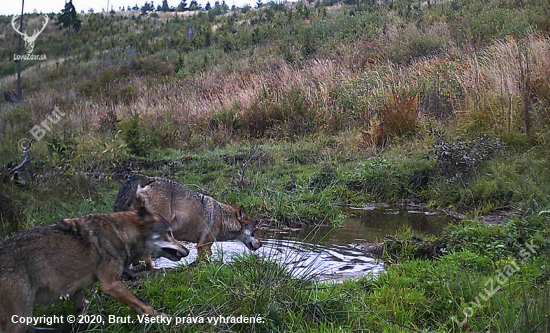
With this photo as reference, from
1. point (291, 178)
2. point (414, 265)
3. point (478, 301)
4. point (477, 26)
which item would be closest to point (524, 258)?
point (414, 265)

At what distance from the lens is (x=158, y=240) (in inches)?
171

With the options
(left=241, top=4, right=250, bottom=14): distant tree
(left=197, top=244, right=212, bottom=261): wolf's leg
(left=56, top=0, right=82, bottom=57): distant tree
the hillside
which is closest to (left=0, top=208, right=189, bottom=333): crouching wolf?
the hillside

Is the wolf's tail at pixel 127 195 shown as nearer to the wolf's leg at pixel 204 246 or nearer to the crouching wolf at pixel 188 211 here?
the crouching wolf at pixel 188 211

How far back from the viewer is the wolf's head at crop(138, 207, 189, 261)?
4.33 metres

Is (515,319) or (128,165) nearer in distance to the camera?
(515,319)

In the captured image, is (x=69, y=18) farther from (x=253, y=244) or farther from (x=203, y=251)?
(x=203, y=251)

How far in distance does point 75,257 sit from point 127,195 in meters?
2.11

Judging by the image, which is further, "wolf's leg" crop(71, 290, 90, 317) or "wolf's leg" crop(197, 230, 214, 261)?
"wolf's leg" crop(197, 230, 214, 261)

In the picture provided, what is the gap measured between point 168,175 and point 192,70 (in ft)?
62.6

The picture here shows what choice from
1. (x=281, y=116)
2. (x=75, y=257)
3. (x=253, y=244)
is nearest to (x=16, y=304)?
(x=75, y=257)

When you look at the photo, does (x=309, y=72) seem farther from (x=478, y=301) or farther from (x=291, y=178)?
(x=478, y=301)

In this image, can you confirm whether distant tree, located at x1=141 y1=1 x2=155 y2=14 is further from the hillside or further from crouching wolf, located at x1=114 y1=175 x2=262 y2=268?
crouching wolf, located at x1=114 y1=175 x2=262 y2=268

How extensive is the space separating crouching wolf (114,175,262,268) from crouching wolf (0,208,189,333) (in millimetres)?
1312

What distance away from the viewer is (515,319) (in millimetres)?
3904
